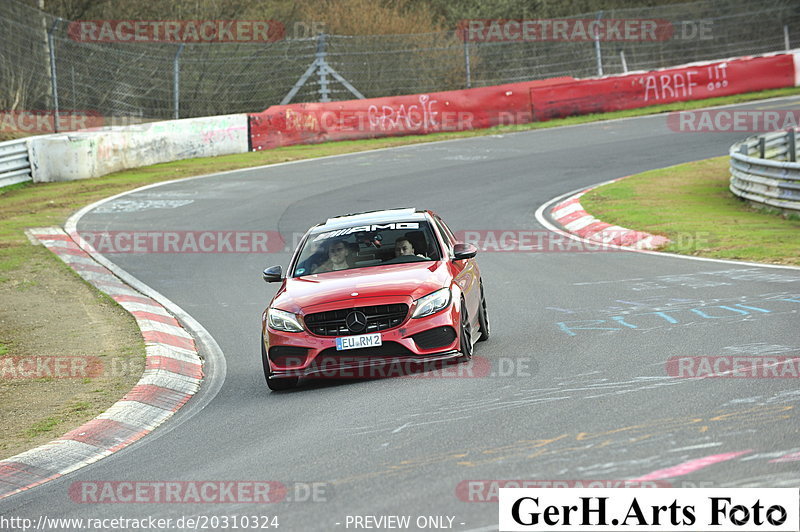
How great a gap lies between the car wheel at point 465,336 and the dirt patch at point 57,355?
302 cm

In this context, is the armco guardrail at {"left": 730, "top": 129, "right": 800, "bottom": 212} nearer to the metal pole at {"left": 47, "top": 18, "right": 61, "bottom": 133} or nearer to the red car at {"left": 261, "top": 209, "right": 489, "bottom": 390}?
the red car at {"left": 261, "top": 209, "right": 489, "bottom": 390}

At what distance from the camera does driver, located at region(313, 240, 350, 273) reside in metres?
11.0

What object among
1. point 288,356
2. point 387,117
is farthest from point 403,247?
point 387,117

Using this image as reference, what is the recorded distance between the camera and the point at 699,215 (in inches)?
773

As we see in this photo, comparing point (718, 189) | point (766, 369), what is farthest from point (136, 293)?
→ point (718, 189)

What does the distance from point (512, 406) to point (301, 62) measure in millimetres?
26859

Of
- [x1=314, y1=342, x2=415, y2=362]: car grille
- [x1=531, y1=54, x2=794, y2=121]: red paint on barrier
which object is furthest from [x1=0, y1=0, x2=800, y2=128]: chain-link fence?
[x1=314, y1=342, x2=415, y2=362]: car grille

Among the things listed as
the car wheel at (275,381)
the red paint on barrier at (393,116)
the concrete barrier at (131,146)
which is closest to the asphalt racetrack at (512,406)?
the car wheel at (275,381)

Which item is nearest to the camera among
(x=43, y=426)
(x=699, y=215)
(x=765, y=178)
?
(x=43, y=426)

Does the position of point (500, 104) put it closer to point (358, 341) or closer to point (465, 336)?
point (465, 336)

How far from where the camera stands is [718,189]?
23.0 metres

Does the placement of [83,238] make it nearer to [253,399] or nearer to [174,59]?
[253,399]

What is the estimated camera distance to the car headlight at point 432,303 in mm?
9758

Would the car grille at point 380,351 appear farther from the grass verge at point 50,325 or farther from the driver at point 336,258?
the grass verge at point 50,325
